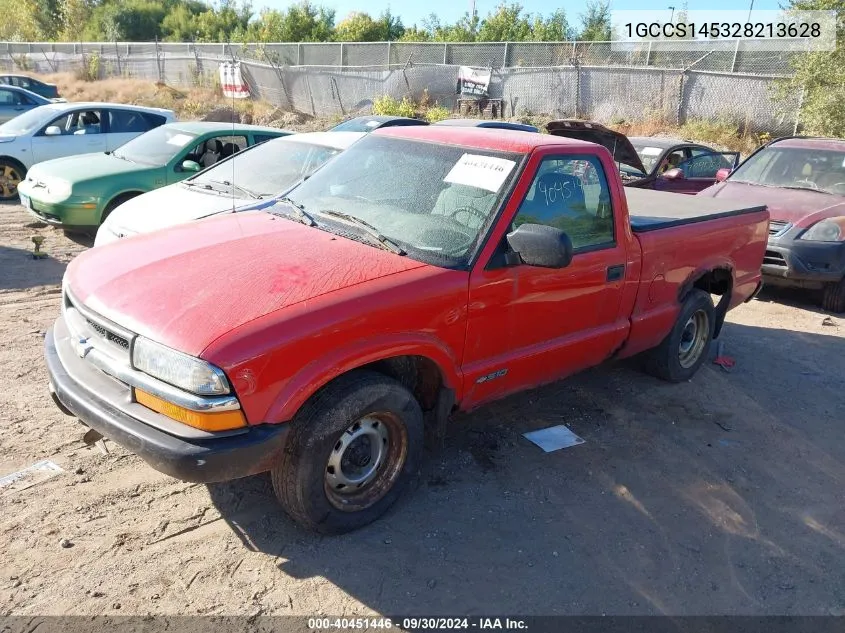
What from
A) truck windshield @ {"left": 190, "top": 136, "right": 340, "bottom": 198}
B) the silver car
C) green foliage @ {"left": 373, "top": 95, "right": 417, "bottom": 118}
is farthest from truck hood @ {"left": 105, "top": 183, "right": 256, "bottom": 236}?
green foliage @ {"left": 373, "top": 95, "right": 417, "bottom": 118}

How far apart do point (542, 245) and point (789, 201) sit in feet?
19.6

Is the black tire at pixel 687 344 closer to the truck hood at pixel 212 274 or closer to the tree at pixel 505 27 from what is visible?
the truck hood at pixel 212 274

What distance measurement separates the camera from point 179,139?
27.0 feet

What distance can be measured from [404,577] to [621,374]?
306 cm

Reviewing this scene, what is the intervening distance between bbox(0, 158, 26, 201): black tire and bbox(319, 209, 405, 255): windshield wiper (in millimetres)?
8682

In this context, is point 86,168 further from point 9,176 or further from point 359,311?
point 359,311

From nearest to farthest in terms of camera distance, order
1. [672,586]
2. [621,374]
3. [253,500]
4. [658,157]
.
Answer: [672,586] → [253,500] → [621,374] → [658,157]

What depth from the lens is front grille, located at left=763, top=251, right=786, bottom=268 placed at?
7.36 meters

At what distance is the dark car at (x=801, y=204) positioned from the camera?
23.7 ft

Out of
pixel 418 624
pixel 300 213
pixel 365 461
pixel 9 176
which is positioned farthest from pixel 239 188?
pixel 9 176

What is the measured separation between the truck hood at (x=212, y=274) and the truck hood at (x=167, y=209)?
229 cm

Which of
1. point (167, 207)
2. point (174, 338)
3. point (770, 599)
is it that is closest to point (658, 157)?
point (167, 207)

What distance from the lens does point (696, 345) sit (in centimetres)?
548

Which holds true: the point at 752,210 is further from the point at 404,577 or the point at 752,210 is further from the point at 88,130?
the point at 88,130
